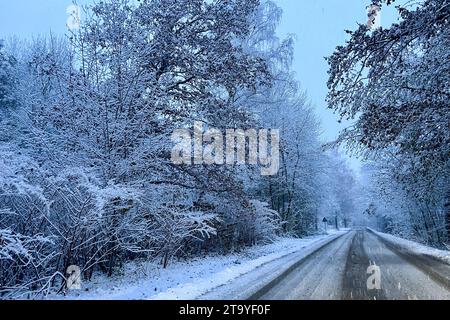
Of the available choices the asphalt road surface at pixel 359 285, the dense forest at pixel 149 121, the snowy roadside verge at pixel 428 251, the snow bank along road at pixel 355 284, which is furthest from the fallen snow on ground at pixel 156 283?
the snowy roadside verge at pixel 428 251

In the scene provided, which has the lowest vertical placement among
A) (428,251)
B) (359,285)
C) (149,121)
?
(359,285)

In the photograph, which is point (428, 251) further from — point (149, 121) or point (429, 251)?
point (149, 121)

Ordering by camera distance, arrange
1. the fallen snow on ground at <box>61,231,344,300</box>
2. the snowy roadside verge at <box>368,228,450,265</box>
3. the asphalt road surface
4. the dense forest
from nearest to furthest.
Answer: the asphalt road surface
the fallen snow on ground at <box>61,231,344,300</box>
the dense forest
the snowy roadside verge at <box>368,228,450,265</box>

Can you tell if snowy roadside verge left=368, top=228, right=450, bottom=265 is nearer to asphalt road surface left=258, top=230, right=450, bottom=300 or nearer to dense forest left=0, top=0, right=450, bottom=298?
asphalt road surface left=258, top=230, right=450, bottom=300

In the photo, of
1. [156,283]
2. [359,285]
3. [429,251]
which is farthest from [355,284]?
[429,251]

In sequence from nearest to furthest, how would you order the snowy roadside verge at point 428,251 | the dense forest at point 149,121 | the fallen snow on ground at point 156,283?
the fallen snow on ground at point 156,283
the dense forest at point 149,121
the snowy roadside verge at point 428,251

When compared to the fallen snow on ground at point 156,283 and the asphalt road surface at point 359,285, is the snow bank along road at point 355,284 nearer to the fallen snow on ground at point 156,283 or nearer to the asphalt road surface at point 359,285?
the asphalt road surface at point 359,285

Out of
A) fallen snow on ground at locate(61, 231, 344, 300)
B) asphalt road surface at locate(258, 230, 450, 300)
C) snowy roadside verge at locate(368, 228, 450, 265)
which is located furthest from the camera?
→ snowy roadside verge at locate(368, 228, 450, 265)

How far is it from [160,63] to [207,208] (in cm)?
535

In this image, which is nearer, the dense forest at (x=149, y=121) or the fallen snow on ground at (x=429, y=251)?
the dense forest at (x=149, y=121)

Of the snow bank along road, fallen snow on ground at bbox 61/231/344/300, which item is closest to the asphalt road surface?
the snow bank along road

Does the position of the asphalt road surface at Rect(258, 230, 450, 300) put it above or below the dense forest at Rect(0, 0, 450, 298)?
below

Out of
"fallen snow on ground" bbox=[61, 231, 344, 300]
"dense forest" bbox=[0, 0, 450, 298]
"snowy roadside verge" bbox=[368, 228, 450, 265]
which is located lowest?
"fallen snow on ground" bbox=[61, 231, 344, 300]
